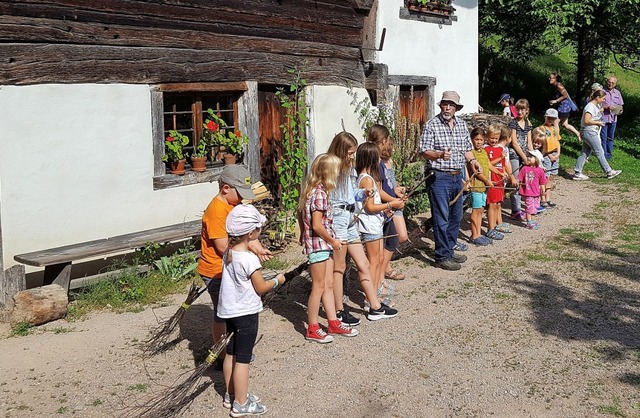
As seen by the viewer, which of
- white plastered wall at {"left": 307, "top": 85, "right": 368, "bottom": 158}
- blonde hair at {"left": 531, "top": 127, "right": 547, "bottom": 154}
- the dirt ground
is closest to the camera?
the dirt ground

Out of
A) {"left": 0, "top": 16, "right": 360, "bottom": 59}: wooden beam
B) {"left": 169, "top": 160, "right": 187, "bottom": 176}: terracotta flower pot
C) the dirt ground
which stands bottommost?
the dirt ground

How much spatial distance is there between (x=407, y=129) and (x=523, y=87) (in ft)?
34.6

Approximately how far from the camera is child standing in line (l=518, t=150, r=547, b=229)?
31.9 ft

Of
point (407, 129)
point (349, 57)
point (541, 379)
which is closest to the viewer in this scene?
point (541, 379)

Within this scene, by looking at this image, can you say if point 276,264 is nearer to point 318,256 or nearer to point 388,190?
point 388,190

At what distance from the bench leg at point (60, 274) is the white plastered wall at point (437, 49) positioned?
20.9 feet

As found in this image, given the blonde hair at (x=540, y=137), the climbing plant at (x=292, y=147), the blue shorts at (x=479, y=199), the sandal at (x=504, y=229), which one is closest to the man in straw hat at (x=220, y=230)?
the climbing plant at (x=292, y=147)

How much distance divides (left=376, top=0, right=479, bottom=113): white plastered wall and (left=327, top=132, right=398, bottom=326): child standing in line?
571 cm

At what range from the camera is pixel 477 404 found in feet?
15.7

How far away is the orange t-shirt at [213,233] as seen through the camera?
4953 millimetres

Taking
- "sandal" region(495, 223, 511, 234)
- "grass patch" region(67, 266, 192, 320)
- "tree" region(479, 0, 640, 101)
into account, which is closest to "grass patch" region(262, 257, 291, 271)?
"grass patch" region(67, 266, 192, 320)

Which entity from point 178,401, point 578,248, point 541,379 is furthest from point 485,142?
point 178,401

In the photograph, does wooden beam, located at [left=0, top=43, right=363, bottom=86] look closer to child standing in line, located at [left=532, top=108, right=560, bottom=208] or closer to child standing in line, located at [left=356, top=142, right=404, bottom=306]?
child standing in line, located at [left=356, top=142, right=404, bottom=306]

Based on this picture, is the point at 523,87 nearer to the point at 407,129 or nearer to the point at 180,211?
the point at 407,129
